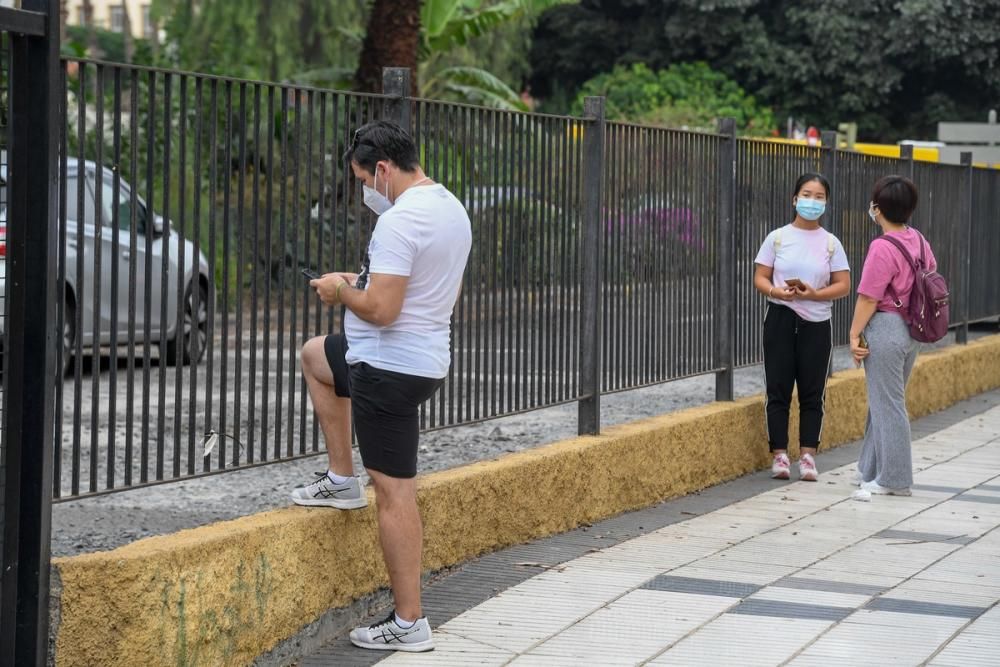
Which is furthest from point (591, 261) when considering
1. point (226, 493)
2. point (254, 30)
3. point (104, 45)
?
point (104, 45)

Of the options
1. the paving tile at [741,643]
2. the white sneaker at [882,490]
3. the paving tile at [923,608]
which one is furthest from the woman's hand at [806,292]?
the paving tile at [741,643]

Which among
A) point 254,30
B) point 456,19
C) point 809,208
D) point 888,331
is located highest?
point 254,30

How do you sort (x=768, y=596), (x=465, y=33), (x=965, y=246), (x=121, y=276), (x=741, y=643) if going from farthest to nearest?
(x=465, y=33), (x=965, y=246), (x=768, y=596), (x=741, y=643), (x=121, y=276)

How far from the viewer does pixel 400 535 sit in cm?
573

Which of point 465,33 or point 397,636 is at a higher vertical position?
point 465,33

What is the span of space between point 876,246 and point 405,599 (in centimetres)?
458

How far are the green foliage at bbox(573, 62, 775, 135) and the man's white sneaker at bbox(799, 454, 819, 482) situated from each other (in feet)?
114

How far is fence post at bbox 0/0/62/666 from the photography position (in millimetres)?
4590

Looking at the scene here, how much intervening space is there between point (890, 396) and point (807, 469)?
79 cm

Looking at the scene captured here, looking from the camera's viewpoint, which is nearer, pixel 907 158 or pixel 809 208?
pixel 809 208

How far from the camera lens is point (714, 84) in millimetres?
48000

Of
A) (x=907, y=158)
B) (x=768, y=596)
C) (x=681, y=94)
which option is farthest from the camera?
(x=681, y=94)

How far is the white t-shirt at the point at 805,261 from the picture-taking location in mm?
9914

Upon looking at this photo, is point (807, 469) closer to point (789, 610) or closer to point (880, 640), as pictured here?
point (789, 610)
